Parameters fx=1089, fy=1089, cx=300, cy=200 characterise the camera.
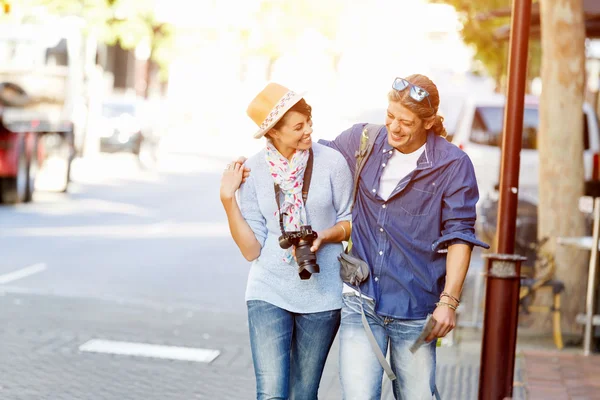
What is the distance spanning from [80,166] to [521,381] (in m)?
21.4

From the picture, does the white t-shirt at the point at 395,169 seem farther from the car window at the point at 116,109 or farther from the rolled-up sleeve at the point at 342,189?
the car window at the point at 116,109

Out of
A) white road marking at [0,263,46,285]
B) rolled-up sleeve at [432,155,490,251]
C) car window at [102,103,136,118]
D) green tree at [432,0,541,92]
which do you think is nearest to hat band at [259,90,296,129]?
rolled-up sleeve at [432,155,490,251]

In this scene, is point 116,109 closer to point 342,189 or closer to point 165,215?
point 165,215

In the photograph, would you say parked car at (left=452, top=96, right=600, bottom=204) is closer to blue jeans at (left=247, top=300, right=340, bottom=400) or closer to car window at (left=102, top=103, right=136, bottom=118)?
blue jeans at (left=247, top=300, right=340, bottom=400)

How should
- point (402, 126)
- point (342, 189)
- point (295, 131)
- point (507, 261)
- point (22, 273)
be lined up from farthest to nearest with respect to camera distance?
1. point (22, 273)
2. point (507, 261)
3. point (342, 189)
4. point (295, 131)
5. point (402, 126)

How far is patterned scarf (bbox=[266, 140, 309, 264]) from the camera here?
4086 mm

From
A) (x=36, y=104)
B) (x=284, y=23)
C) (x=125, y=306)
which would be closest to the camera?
(x=125, y=306)

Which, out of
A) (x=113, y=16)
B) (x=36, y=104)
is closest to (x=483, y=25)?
(x=36, y=104)

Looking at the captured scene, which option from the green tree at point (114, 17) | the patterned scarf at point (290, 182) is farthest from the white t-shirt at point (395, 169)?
the green tree at point (114, 17)

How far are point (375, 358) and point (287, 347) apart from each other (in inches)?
14.8

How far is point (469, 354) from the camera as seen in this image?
26.5 ft

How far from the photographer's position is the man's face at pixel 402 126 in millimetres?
3994

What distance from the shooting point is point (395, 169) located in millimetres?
4109

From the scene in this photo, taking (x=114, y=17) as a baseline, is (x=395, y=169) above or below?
below
